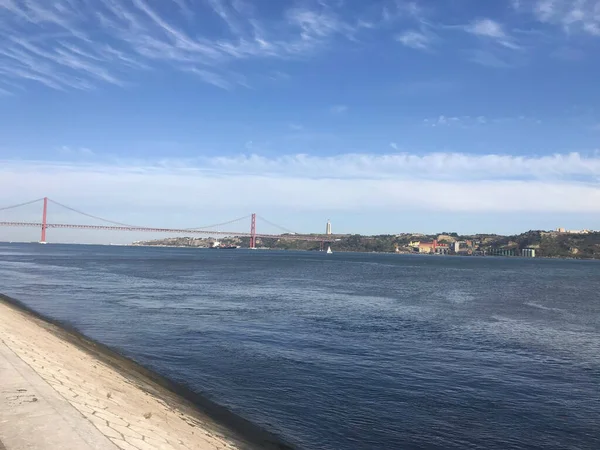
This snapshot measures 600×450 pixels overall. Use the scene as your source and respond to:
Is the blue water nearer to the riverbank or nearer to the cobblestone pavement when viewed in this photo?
the riverbank

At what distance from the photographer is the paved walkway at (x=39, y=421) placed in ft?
16.9

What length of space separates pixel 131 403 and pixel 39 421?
228 centimetres

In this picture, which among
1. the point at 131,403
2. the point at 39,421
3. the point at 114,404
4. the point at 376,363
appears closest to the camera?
the point at 39,421

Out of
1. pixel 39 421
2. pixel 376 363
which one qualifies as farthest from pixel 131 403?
pixel 376 363

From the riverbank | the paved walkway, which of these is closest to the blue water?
the riverbank

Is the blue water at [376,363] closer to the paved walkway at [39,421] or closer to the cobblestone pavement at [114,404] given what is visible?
the cobblestone pavement at [114,404]

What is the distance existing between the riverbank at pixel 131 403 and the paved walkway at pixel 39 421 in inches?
5.4

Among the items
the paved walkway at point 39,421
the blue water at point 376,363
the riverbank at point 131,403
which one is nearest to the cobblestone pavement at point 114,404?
the riverbank at point 131,403

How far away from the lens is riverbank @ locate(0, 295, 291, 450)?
20.9 feet

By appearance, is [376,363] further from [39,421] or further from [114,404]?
[39,421]

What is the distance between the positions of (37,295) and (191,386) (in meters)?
20.8

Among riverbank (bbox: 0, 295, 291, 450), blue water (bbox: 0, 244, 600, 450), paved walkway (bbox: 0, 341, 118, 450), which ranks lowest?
blue water (bbox: 0, 244, 600, 450)

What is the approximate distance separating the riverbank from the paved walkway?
0.45ft

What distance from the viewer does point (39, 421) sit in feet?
18.7
